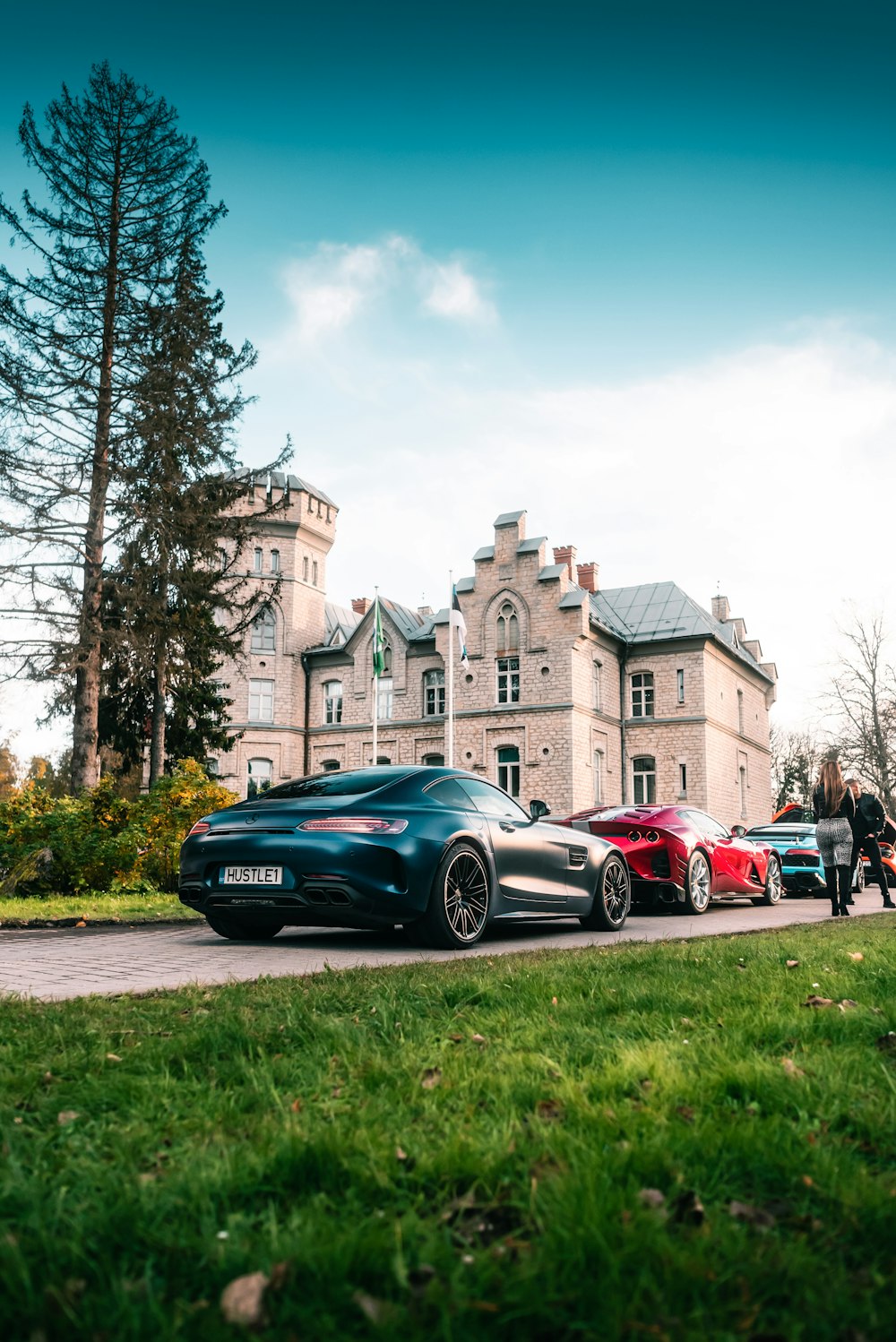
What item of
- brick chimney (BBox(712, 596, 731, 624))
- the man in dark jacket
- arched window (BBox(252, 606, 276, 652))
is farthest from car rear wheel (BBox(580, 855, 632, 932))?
brick chimney (BBox(712, 596, 731, 624))

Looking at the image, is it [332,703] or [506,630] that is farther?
[332,703]

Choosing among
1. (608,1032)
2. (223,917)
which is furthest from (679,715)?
(608,1032)

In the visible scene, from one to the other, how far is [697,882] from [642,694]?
33.7 metres

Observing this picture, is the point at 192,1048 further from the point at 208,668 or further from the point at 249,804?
the point at 208,668

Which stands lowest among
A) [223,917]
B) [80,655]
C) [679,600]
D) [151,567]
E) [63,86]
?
[223,917]

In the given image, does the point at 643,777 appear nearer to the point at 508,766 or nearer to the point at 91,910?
the point at 508,766

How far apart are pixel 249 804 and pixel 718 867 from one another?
26.5 ft

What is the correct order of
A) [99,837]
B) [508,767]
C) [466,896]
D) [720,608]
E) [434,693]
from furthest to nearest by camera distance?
[720,608]
[434,693]
[508,767]
[99,837]
[466,896]

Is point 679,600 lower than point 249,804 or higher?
higher

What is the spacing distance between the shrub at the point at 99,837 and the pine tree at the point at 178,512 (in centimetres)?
728

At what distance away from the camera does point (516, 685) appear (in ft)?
142

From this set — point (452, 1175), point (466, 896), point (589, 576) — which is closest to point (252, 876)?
point (466, 896)

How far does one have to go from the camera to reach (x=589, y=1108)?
266cm

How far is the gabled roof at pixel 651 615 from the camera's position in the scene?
45688 millimetres
